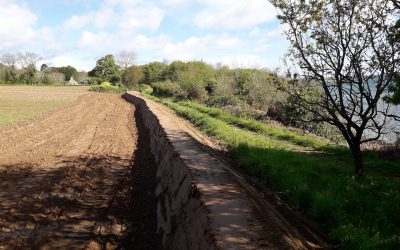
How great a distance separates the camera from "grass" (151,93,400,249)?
559 centimetres

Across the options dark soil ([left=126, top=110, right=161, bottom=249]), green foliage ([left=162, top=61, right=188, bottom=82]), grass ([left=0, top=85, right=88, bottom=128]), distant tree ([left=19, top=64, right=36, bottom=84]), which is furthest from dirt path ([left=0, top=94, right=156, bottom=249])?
distant tree ([left=19, top=64, right=36, bottom=84])

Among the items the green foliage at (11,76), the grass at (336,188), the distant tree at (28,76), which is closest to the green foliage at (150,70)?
the distant tree at (28,76)

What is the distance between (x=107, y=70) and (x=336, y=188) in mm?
89827

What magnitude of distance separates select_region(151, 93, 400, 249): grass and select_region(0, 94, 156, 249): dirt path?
3057 mm

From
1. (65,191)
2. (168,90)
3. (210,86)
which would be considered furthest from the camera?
(168,90)

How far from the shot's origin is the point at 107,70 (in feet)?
304

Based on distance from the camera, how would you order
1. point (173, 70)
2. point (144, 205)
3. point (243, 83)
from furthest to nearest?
point (173, 70) < point (243, 83) < point (144, 205)

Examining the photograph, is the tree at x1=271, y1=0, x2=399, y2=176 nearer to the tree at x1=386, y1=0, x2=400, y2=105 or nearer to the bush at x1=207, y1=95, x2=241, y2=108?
the tree at x1=386, y1=0, x2=400, y2=105

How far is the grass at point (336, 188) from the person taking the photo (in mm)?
5594

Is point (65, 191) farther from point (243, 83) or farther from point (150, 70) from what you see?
point (150, 70)

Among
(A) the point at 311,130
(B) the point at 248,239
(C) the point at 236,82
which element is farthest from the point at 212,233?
(C) the point at 236,82

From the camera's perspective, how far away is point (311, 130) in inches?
706

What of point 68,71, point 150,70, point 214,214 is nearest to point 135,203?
point 214,214

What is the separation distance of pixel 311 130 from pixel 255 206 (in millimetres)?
12912
